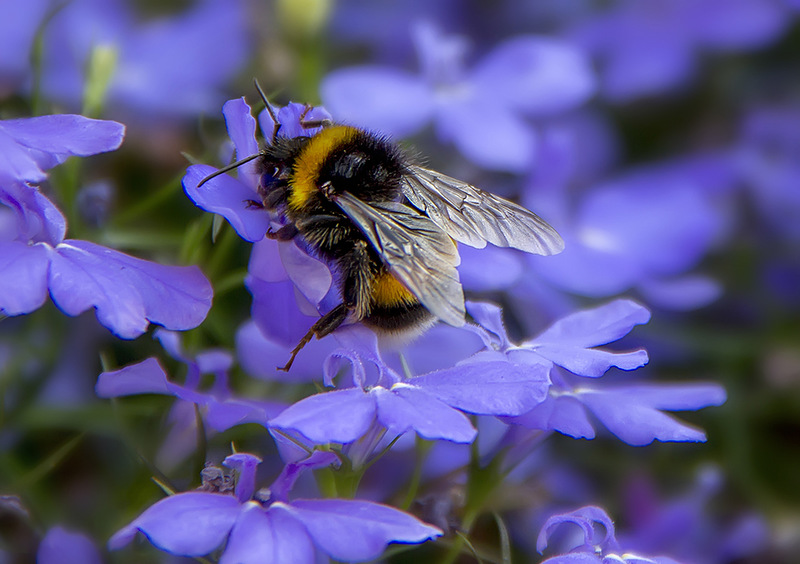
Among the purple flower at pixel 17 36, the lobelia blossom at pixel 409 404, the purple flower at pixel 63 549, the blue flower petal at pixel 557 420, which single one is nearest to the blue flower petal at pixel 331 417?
the lobelia blossom at pixel 409 404

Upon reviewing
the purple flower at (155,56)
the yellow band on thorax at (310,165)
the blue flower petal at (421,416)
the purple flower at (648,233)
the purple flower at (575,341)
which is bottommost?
the purple flower at (648,233)

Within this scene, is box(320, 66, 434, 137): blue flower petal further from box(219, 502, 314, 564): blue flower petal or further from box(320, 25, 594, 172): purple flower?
box(219, 502, 314, 564): blue flower petal

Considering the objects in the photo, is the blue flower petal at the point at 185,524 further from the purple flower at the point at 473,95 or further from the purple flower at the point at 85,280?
the purple flower at the point at 473,95

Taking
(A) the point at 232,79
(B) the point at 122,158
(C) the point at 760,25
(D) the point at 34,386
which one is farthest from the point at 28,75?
(C) the point at 760,25

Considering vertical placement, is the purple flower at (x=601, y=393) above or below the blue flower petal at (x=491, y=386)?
below

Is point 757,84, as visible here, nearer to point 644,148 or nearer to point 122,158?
point 644,148

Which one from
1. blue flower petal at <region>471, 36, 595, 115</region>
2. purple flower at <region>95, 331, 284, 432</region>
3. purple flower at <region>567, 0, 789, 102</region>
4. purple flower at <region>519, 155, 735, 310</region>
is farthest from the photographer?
purple flower at <region>567, 0, 789, 102</region>

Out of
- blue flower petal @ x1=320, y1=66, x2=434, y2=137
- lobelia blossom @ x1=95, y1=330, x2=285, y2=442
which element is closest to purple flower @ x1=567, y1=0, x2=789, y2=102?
blue flower petal @ x1=320, y1=66, x2=434, y2=137
